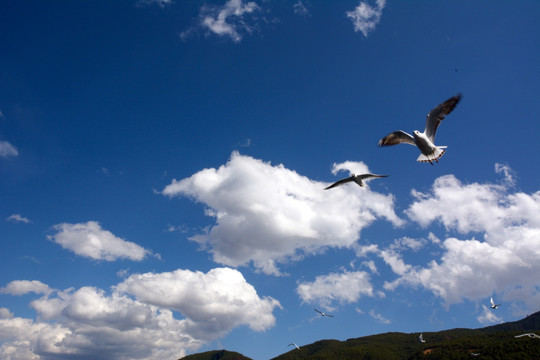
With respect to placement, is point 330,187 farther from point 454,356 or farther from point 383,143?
point 454,356

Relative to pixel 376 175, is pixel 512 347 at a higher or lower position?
lower

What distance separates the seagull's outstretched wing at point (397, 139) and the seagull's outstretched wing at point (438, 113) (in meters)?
1.76

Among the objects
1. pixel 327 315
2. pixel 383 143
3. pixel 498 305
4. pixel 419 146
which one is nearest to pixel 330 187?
pixel 383 143

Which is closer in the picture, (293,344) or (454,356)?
(293,344)

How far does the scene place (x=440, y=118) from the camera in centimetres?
2589

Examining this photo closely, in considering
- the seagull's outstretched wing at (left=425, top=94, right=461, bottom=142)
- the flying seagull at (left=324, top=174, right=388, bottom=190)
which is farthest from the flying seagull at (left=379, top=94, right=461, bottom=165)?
the flying seagull at (left=324, top=174, right=388, bottom=190)

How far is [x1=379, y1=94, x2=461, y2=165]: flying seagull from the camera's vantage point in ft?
83.3

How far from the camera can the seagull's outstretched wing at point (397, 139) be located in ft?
93.9

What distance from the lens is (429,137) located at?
2739 cm

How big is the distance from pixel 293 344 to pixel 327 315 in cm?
1664

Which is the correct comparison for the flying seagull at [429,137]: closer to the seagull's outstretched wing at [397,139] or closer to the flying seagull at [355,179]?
the seagull's outstretched wing at [397,139]

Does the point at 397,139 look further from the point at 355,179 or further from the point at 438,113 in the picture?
the point at 355,179

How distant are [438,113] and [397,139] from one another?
4.35 m

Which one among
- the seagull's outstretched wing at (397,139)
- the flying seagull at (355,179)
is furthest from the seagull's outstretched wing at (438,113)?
the flying seagull at (355,179)
